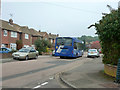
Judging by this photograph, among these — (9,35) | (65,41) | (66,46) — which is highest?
(9,35)

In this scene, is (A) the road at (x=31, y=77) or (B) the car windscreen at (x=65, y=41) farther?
(B) the car windscreen at (x=65, y=41)

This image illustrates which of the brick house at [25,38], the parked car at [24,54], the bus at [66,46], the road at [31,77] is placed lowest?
the road at [31,77]

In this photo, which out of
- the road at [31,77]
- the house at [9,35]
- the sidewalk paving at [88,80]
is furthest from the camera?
the house at [9,35]

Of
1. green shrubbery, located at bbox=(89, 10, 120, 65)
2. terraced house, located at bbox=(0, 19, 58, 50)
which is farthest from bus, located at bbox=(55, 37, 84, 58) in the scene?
terraced house, located at bbox=(0, 19, 58, 50)

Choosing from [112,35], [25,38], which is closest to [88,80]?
[112,35]

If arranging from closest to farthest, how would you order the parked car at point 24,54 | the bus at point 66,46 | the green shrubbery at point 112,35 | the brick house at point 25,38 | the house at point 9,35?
the green shrubbery at point 112,35 → the parked car at point 24,54 → the bus at point 66,46 → the house at point 9,35 → the brick house at point 25,38

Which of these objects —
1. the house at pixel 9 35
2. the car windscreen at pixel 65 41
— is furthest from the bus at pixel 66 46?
the house at pixel 9 35

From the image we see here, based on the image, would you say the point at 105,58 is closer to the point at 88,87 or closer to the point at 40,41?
the point at 88,87

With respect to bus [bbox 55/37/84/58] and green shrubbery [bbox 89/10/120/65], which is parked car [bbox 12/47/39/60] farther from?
green shrubbery [bbox 89/10/120/65]

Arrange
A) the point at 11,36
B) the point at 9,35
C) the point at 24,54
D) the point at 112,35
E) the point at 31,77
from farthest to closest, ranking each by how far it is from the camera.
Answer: the point at 11,36 → the point at 9,35 → the point at 24,54 → the point at 31,77 → the point at 112,35

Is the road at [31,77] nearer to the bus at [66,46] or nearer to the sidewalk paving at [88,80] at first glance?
the sidewalk paving at [88,80]

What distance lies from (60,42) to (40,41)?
12.9 meters

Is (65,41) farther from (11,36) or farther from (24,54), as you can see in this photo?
(11,36)

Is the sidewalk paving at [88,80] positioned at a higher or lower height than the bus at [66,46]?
lower
